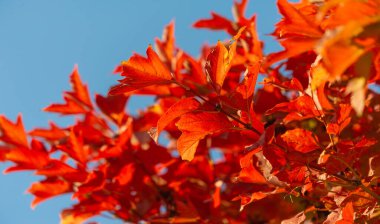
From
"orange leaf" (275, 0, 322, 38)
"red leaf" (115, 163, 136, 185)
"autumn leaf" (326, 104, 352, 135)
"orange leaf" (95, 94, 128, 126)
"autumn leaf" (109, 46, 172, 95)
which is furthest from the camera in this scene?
"orange leaf" (95, 94, 128, 126)

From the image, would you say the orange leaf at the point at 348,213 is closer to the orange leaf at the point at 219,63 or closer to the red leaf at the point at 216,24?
the orange leaf at the point at 219,63

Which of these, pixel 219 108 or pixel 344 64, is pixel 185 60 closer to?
pixel 219 108

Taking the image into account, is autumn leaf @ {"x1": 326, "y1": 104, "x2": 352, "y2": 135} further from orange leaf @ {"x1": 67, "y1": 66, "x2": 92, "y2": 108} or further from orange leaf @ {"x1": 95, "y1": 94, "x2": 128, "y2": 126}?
orange leaf @ {"x1": 67, "y1": 66, "x2": 92, "y2": 108}

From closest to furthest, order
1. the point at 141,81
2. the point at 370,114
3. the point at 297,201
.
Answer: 1. the point at 141,81
2. the point at 370,114
3. the point at 297,201

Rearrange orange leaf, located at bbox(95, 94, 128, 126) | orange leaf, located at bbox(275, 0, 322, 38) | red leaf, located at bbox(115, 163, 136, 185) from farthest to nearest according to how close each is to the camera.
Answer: orange leaf, located at bbox(95, 94, 128, 126), red leaf, located at bbox(115, 163, 136, 185), orange leaf, located at bbox(275, 0, 322, 38)

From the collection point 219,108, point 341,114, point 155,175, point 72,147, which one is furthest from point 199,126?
point 155,175

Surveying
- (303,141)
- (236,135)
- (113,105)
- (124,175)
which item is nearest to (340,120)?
(303,141)

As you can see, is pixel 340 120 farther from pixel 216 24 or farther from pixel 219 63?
pixel 216 24

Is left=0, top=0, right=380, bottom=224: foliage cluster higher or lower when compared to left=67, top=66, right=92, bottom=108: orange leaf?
lower

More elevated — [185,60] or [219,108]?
[185,60]

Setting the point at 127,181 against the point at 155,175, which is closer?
the point at 127,181

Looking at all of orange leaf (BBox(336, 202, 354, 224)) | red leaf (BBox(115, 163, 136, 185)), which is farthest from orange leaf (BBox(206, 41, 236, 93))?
red leaf (BBox(115, 163, 136, 185))
